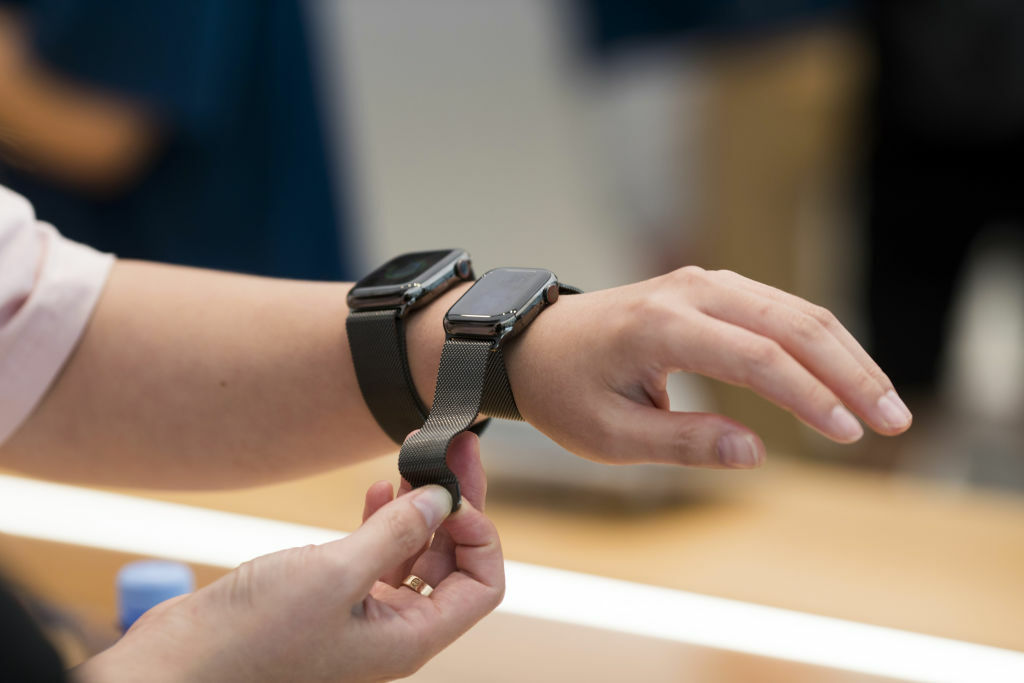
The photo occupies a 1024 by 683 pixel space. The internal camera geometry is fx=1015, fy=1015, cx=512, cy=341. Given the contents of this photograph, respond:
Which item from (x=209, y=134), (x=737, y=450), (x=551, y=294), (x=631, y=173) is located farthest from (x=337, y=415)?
(x=631, y=173)

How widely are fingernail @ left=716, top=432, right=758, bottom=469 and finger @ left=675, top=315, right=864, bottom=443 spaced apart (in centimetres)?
2

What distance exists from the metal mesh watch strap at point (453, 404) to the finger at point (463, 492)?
0.01 m

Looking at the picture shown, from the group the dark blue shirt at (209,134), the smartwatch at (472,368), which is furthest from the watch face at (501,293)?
the dark blue shirt at (209,134)

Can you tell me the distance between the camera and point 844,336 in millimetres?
442

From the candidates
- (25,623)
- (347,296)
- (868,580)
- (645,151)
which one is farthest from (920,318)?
(25,623)

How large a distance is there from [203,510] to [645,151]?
1462 millimetres

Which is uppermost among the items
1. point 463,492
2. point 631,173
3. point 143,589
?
point 463,492

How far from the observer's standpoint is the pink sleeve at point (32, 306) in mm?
593

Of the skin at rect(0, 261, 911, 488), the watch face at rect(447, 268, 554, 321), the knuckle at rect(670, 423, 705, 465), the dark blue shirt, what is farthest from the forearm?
the dark blue shirt

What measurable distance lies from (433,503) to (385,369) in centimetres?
13

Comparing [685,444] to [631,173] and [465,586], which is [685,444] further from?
[631,173]

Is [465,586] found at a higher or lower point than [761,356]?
lower

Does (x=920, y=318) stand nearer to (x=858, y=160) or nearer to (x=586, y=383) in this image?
(x=858, y=160)

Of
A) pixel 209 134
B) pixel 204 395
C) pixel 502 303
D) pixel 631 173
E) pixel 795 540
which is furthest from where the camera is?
pixel 631 173
